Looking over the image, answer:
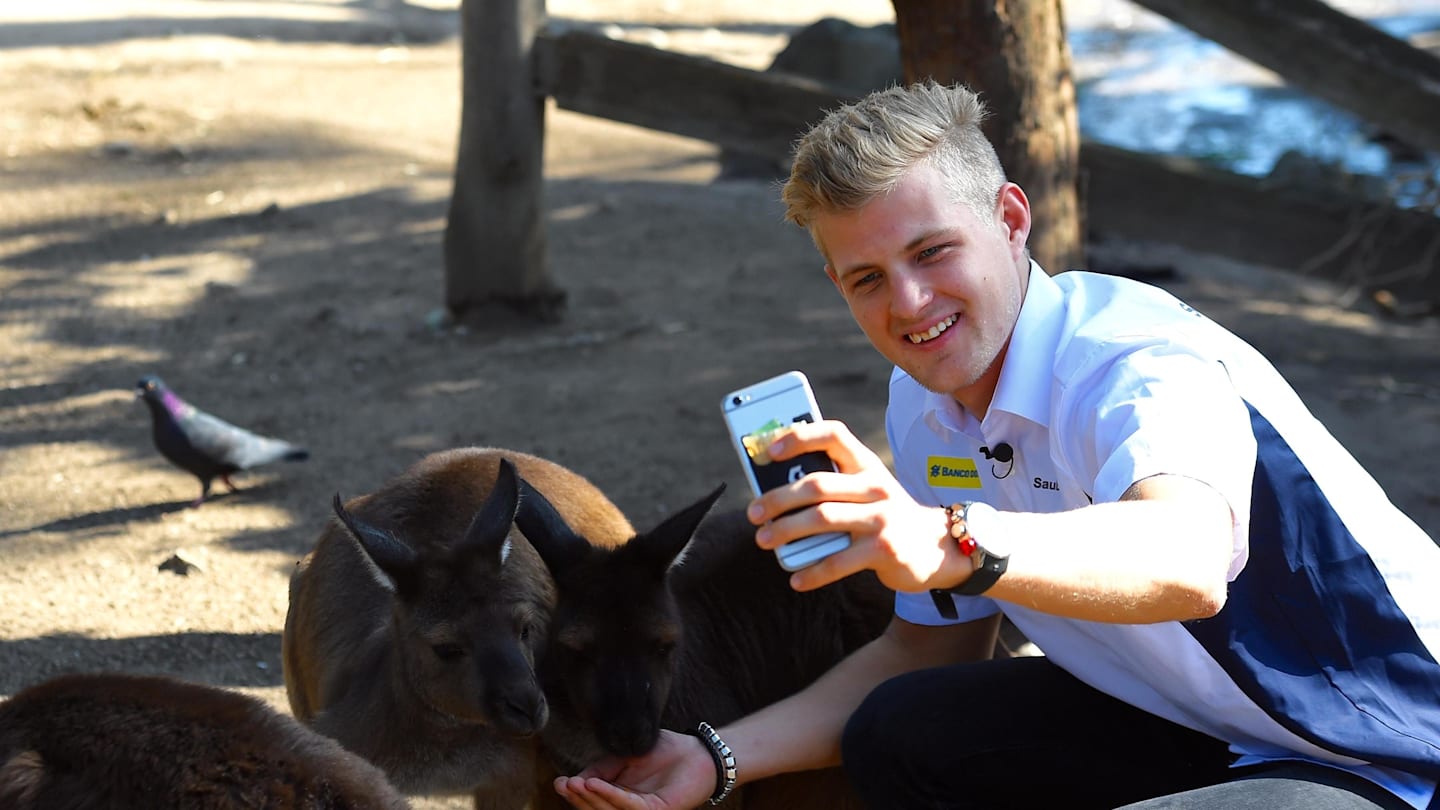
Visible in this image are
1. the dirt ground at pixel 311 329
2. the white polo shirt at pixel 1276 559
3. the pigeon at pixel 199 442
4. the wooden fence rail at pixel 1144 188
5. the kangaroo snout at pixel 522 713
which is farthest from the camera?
the wooden fence rail at pixel 1144 188

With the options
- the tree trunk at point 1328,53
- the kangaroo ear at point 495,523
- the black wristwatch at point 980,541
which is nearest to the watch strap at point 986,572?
the black wristwatch at point 980,541

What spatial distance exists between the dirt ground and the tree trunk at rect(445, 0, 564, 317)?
0.22m

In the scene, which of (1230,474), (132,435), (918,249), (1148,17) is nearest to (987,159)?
(918,249)

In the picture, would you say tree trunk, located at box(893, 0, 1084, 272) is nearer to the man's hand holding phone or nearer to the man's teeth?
the man's teeth

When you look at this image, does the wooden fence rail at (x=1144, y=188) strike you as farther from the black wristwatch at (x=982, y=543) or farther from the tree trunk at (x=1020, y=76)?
the black wristwatch at (x=982, y=543)

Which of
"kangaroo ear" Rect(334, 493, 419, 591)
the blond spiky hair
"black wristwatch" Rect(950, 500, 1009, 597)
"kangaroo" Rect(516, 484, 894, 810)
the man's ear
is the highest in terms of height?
the blond spiky hair

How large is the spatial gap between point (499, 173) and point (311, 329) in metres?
1.27

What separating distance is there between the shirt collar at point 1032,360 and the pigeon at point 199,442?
360cm

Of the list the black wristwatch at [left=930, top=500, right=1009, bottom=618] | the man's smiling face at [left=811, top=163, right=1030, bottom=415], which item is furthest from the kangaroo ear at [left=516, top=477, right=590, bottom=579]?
the black wristwatch at [left=930, top=500, right=1009, bottom=618]

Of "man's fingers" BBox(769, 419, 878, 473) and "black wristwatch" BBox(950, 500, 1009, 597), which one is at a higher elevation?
"man's fingers" BBox(769, 419, 878, 473)

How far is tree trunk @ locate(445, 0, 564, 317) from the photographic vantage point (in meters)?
6.84

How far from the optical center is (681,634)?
360cm

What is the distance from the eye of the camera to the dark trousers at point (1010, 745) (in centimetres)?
298

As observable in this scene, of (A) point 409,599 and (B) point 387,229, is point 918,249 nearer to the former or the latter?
(A) point 409,599
